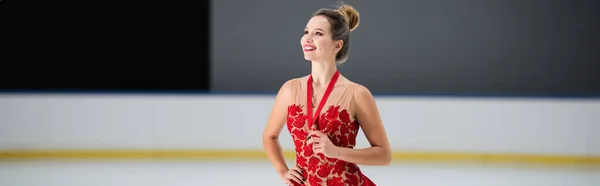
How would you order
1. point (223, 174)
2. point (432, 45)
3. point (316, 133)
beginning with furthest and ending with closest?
1. point (432, 45)
2. point (223, 174)
3. point (316, 133)

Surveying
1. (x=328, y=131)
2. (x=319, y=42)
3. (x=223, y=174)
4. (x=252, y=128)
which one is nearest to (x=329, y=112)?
(x=328, y=131)

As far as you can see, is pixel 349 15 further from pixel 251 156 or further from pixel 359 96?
pixel 251 156

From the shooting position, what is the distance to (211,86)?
26.9ft

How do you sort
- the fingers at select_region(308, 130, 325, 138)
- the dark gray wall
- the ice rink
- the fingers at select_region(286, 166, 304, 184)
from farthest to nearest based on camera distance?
the dark gray wall < the ice rink < the fingers at select_region(286, 166, 304, 184) < the fingers at select_region(308, 130, 325, 138)

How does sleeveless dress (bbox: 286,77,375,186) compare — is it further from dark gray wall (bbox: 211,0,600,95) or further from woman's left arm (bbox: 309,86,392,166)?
dark gray wall (bbox: 211,0,600,95)

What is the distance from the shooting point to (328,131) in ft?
6.02

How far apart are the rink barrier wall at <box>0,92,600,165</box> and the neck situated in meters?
3.58

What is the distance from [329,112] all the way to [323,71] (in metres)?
0.10

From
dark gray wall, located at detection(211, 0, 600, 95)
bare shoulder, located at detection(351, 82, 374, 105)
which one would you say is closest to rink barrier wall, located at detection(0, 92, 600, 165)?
dark gray wall, located at detection(211, 0, 600, 95)

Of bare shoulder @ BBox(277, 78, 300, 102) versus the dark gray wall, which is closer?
bare shoulder @ BBox(277, 78, 300, 102)

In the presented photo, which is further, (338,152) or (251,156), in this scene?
(251,156)

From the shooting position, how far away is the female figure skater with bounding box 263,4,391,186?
72.1 inches

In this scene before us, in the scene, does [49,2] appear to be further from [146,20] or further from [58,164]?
[58,164]

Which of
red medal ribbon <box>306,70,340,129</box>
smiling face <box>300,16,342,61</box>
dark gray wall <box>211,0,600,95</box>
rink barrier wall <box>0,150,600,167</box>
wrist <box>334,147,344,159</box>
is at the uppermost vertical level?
dark gray wall <box>211,0,600,95</box>
